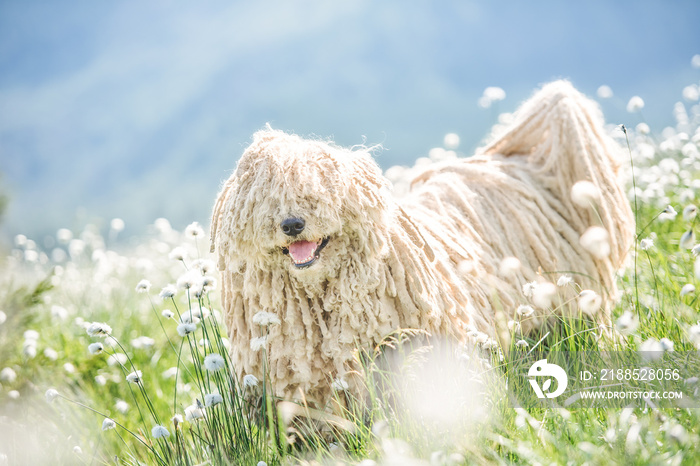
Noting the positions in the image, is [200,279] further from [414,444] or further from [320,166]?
[414,444]

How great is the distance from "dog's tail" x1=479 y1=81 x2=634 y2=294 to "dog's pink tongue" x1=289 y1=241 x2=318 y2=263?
1.67 metres

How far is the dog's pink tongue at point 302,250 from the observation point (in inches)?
95.9

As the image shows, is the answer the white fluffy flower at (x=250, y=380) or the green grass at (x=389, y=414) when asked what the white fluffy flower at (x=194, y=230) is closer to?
the green grass at (x=389, y=414)

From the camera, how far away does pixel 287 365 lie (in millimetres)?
2607

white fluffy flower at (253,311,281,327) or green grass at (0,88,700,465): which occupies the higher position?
white fluffy flower at (253,311,281,327)

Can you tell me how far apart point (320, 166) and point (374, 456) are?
109 cm

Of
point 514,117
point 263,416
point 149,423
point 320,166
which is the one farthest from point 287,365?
point 514,117

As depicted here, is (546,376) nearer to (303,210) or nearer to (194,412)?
(303,210)

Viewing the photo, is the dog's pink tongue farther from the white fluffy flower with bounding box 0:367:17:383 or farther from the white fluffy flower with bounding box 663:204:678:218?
the white fluffy flower with bounding box 0:367:17:383

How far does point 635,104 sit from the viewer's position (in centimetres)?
384

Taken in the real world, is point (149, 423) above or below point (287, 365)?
below

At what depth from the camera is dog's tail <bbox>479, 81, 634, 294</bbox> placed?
347 cm

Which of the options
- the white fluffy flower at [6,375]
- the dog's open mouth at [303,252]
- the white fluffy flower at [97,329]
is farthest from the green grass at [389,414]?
the dog's open mouth at [303,252]

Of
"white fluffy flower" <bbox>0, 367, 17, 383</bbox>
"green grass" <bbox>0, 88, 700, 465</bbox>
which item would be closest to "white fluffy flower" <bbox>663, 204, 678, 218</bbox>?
"green grass" <bbox>0, 88, 700, 465</bbox>
